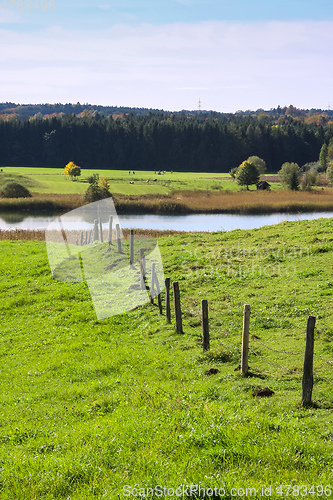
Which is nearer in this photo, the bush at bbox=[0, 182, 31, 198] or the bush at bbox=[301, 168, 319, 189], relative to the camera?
the bush at bbox=[0, 182, 31, 198]

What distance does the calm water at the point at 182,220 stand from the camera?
185 feet

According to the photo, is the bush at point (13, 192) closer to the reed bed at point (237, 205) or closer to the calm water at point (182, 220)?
the calm water at point (182, 220)

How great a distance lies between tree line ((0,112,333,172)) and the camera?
17312 cm

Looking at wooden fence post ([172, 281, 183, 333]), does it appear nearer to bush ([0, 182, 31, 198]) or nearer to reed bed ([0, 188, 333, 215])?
reed bed ([0, 188, 333, 215])

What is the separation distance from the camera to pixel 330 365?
10781 millimetres

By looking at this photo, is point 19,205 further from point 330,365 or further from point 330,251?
point 330,365

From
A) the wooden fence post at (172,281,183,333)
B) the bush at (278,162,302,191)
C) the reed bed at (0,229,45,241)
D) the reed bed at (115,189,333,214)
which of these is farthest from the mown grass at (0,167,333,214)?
the wooden fence post at (172,281,183,333)

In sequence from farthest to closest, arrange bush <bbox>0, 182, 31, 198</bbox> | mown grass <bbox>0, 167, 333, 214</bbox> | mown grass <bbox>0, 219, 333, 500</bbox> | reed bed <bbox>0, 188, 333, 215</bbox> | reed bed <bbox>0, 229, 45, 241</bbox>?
bush <bbox>0, 182, 31, 198</bbox> → mown grass <bbox>0, 167, 333, 214</bbox> → reed bed <bbox>0, 188, 333, 215</bbox> → reed bed <bbox>0, 229, 45, 241</bbox> → mown grass <bbox>0, 219, 333, 500</bbox>

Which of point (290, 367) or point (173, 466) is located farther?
point (290, 367)

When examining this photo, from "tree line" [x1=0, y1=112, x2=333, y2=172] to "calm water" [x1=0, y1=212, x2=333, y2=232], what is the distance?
108382 mm

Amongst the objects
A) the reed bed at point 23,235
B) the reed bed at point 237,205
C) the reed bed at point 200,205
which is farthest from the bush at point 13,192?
the reed bed at point 23,235

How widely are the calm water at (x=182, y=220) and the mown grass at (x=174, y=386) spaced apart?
32488 millimetres

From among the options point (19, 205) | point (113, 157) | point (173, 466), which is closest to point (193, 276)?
point (173, 466)

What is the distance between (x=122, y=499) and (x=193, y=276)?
15174 millimetres
